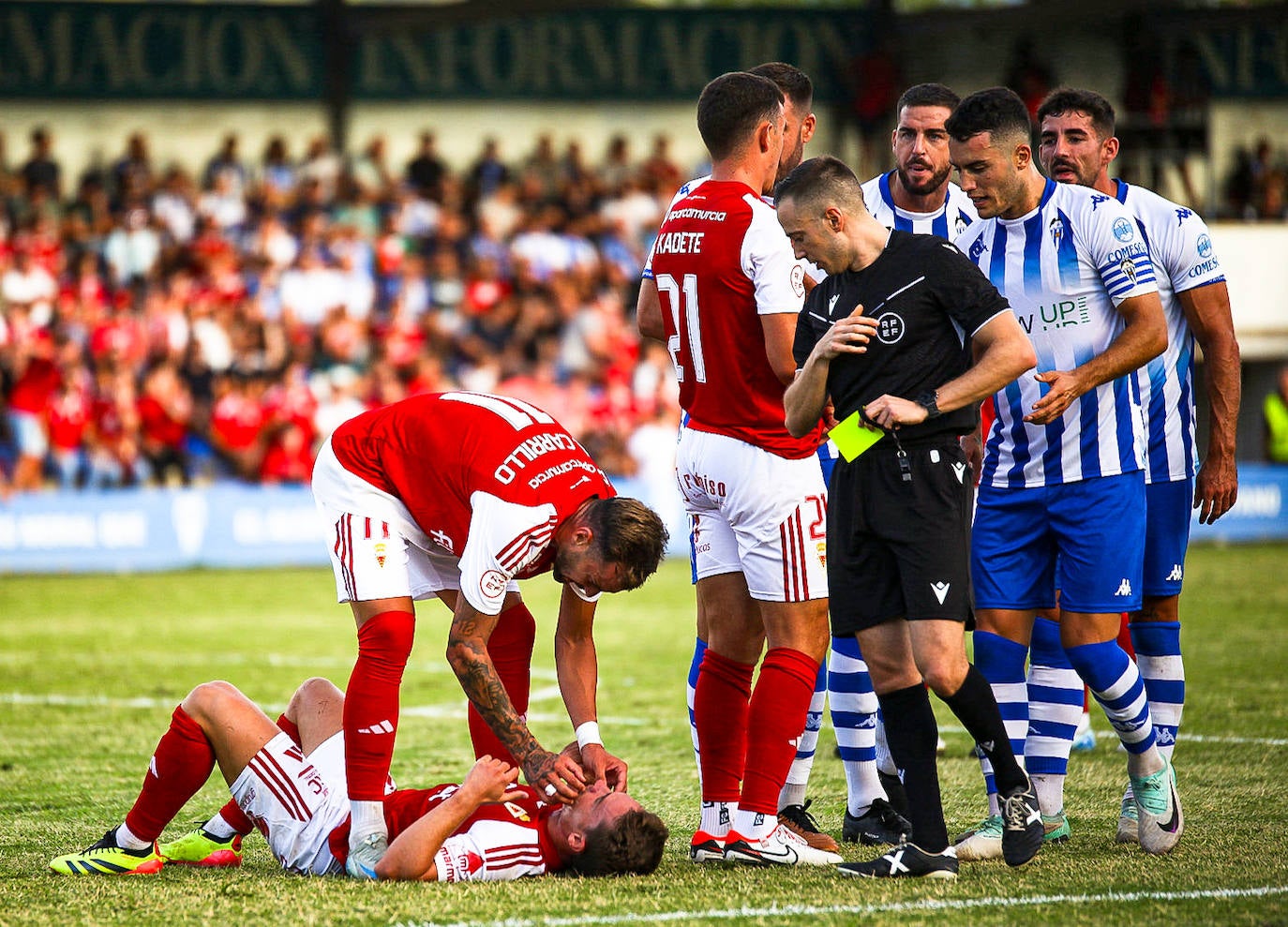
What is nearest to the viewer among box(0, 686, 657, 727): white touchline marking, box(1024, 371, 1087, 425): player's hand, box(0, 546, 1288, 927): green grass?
box(0, 546, 1288, 927): green grass

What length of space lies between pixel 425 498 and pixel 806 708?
1383 mm

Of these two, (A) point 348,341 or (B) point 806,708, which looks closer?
(B) point 806,708

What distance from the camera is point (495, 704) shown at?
485 centimetres

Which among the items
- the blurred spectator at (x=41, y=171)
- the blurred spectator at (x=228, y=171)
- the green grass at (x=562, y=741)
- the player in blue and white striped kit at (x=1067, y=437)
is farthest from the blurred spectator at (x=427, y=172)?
the player in blue and white striped kit at (x=1067, y=437)

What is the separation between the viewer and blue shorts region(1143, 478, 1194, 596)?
5871mm

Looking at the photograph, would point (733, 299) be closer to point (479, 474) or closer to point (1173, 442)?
point (479, 474)

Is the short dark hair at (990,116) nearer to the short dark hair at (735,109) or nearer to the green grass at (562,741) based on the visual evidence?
the short dark hair at (735,109)

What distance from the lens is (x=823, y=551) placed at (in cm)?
513

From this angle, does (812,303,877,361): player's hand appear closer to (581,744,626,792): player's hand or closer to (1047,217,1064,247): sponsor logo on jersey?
(1047,217,1064,247): sponsor logo on jersey

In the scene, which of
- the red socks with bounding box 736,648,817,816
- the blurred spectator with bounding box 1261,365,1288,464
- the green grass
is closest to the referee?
the red socks with bounding box 736,648,817,816

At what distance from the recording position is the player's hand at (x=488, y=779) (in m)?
4.74

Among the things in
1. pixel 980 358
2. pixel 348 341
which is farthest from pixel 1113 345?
pixel 348 341

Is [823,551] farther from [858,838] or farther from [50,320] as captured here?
[50,320]

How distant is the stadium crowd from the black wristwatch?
46.8 feet
